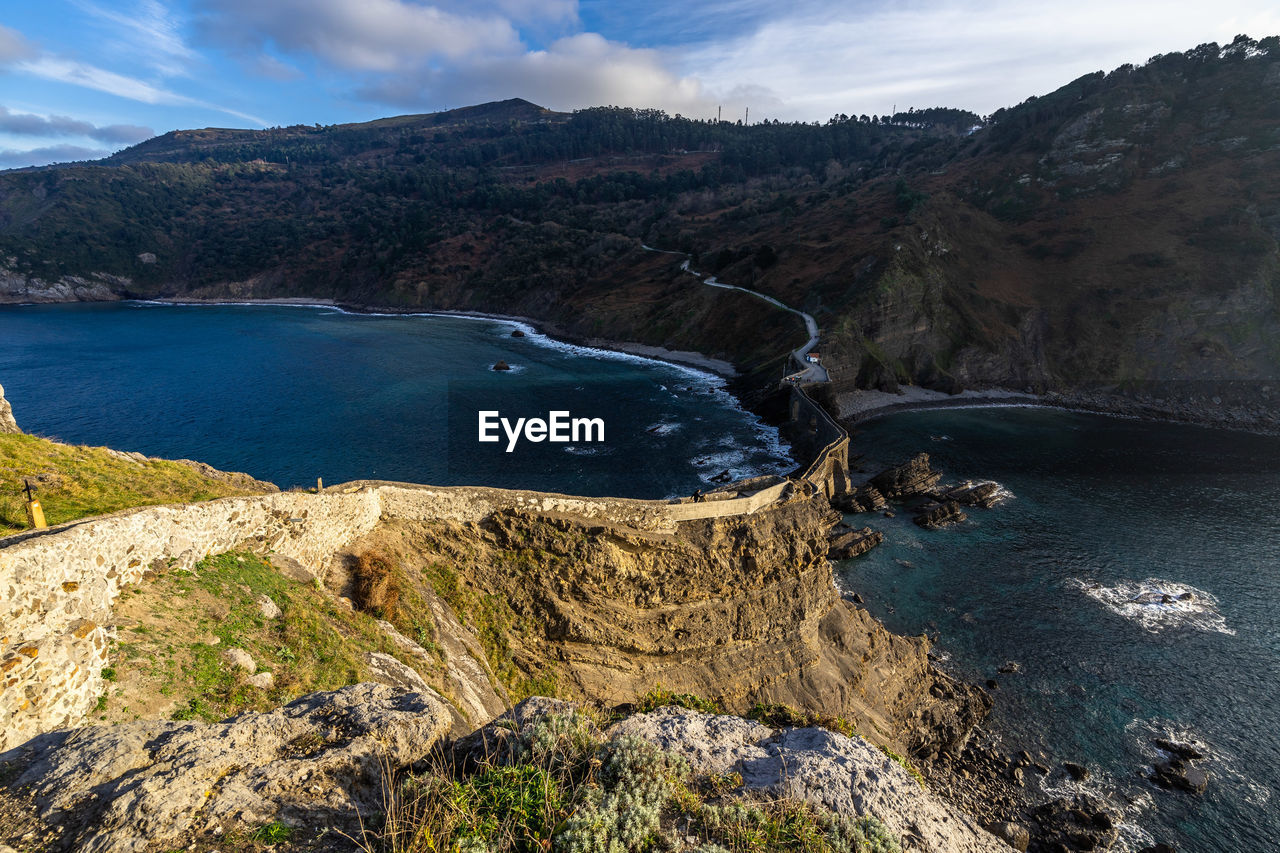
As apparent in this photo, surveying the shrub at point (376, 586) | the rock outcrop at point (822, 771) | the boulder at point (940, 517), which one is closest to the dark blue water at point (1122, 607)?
the boulder at point (940, 517)

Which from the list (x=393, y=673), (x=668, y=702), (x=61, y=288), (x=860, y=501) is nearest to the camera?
(x=668, y=702)

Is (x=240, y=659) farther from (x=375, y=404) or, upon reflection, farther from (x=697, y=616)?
(x=375, y=404)

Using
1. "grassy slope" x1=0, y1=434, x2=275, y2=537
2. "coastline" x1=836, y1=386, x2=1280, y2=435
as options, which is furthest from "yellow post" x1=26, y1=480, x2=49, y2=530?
"coastline" x1=836, y1=386, x2=1280, y2=435

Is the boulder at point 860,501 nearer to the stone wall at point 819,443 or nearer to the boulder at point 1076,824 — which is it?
the stone wall at point 819,443

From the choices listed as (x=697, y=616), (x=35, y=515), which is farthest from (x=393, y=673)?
(x=697, y=616)

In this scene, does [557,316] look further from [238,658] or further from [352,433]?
[238,658]

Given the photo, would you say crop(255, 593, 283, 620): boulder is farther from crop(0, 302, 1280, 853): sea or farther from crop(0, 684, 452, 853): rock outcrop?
crop(0, 302, 1280, 853): sea
